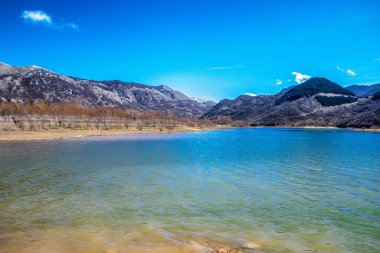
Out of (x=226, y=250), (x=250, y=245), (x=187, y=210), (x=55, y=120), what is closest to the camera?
(x=226, y=250)

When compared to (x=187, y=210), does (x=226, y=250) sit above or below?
→ above

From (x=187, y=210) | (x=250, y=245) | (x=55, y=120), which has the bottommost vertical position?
(x=187, y=210)

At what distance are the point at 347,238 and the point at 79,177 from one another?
73.8 ft

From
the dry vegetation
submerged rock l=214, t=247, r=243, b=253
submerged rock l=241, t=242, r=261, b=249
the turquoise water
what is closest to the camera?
submerged rock l=214, t=247, r=243, b=253

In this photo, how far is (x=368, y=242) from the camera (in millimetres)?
12938

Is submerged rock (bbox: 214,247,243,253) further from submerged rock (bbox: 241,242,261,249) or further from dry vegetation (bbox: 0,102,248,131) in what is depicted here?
dry vegetation (bbox: 0,102,248,131)

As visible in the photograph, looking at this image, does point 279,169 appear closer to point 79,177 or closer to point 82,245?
point 79,177

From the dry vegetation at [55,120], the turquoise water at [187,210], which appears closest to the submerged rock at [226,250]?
the turquoise water at [187,210]

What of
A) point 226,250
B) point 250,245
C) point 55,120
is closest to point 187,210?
point 250,245

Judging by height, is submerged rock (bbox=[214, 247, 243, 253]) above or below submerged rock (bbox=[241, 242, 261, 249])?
above

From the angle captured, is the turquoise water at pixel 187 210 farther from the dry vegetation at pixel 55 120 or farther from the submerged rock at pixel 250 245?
the dry vegetation at pixel 55 120

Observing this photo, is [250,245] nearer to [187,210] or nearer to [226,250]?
[226,250]

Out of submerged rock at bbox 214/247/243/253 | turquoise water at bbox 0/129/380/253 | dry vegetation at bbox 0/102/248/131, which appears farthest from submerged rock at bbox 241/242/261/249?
dry vegetation at bbox 0/102/248/131

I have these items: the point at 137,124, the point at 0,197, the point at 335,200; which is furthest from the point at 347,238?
the point at 137,124
